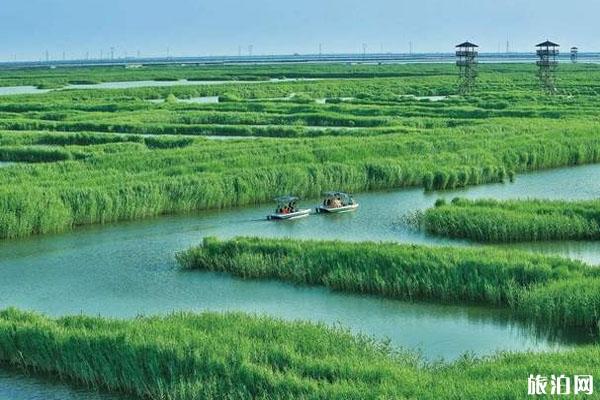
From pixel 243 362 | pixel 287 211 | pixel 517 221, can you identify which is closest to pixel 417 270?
pixel 517 221

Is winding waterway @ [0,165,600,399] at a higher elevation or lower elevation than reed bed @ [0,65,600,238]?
lower

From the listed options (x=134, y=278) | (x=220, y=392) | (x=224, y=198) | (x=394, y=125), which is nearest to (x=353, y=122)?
(x=394, y=125)

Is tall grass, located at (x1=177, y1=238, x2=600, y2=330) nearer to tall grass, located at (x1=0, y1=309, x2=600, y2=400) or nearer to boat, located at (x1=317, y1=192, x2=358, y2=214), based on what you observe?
tall grass, located at (x1=0, y1=309, x2=600, y2=400)

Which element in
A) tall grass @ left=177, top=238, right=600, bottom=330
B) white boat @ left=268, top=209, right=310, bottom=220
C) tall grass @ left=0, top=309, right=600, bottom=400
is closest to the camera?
tall grass @ left=0, top=309, right=600, bottom=400

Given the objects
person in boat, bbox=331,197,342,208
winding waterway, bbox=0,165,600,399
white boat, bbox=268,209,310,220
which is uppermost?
person in boat, bbox=331,197,342,208

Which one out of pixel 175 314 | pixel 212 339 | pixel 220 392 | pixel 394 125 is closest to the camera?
pixel 220 392

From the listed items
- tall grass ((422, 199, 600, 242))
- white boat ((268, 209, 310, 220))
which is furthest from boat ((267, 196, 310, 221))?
tall grass ((422, 199, 600, 242))

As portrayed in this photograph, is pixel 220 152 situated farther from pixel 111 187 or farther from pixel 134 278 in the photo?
pixel 134 278

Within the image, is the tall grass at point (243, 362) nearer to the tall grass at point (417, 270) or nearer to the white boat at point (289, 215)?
the tall grass at point (417, 270)
